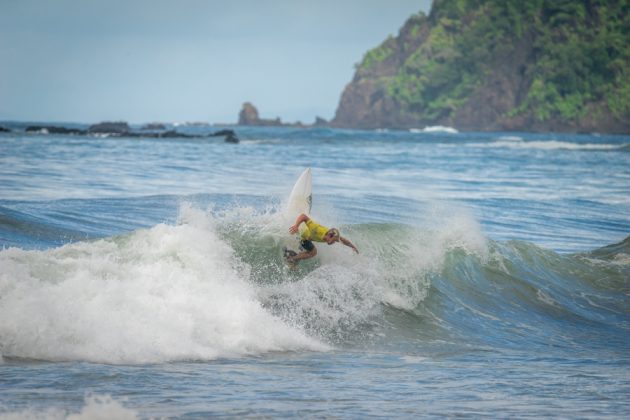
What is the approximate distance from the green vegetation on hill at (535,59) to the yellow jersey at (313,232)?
486 feet

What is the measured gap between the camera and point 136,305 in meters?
9.91

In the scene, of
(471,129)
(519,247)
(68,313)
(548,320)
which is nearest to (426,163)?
(519,247)

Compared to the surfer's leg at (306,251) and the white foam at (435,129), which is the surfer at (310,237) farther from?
the white foam at (435,129)

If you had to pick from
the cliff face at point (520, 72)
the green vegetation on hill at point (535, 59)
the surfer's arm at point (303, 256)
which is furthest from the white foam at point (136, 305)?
the green vegetation on hill at point (535, 59)

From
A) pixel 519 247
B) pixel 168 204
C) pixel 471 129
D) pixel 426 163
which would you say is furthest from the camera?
pixel 471 129

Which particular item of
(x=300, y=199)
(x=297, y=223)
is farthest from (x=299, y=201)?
(x=297, y=223)

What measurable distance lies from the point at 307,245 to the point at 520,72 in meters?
159

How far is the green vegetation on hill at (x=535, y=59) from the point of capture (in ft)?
507

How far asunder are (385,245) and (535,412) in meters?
7.27

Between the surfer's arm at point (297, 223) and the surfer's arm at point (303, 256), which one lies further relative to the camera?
the surfer's arm at point (303, 256)

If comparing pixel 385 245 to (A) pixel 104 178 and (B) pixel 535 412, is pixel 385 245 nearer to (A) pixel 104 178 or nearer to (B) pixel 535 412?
(B) pixel 535 412

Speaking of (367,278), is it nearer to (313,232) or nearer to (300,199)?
(313,232)

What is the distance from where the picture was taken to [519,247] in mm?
17125

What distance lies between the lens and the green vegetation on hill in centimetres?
15462
